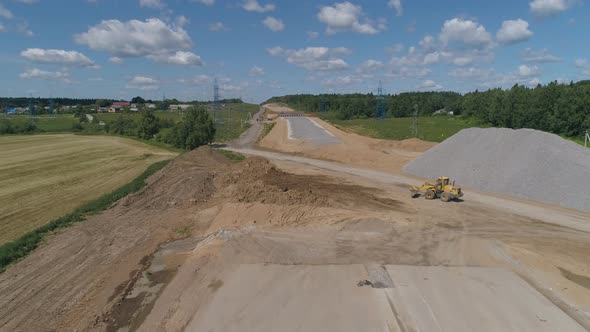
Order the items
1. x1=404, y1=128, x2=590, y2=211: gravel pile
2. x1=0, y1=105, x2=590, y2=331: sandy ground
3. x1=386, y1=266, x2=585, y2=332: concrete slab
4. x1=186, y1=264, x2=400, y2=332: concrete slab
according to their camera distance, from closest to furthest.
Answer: x1=186, y1=264, x2=400, y2=332: concrete slab, x1=386, y1=266, x2=585, y2=332: concrete slab, x1=0, y1=105, x2=590, y2=331: sandy ground, x1=404, y1=128, x2=590, y2=211: gravel pile

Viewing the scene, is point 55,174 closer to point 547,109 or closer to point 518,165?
point 518,165

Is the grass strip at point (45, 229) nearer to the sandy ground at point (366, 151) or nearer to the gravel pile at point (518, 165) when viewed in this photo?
the sandy ground at point (366, 151)

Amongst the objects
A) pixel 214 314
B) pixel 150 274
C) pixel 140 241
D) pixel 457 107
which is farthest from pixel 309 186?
pixel 457 107

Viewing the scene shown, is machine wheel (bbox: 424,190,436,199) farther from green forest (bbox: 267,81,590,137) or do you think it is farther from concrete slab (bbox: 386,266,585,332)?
green forest (bbox: 267,81,590,137)

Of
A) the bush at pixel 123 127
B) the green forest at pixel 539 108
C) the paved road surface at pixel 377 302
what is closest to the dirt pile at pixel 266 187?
the paved road surface at pixel 377 302

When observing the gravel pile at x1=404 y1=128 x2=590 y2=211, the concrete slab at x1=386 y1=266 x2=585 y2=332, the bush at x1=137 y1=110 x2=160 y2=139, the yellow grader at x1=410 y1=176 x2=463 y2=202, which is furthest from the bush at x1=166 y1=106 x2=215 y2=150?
the concrete slab at x1=386 y1=266 x2=585 y2=332

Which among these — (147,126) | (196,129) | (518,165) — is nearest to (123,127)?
(147,126)
